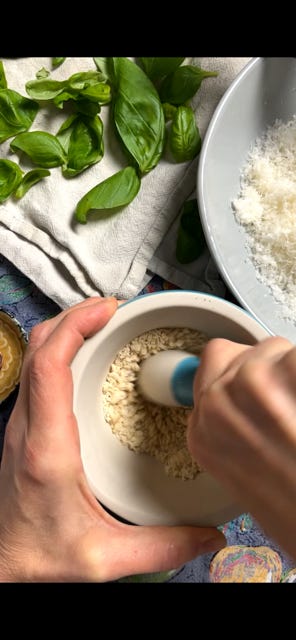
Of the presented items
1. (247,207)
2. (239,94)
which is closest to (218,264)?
(247,207)

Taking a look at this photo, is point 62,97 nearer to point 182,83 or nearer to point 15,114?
point 15,114

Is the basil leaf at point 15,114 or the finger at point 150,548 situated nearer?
the finger at point 150,548

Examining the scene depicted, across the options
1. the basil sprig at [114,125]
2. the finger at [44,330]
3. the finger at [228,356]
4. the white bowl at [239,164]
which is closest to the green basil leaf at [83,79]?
the basil sprig at [114,125]

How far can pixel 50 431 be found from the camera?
0.73 m

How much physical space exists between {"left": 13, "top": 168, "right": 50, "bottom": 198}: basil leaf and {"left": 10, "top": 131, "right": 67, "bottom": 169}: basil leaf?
0.02m

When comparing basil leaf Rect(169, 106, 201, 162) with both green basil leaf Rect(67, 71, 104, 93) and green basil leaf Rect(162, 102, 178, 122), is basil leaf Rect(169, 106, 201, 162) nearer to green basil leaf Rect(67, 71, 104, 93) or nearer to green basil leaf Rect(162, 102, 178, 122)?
green basil leaf Rect(162, 102, 178, 122)

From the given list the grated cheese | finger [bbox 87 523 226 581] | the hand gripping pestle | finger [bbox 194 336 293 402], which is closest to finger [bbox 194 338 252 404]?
finger [bbox 194 336 293 402]

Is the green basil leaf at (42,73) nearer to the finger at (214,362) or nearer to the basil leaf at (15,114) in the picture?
the basil leaf at (15,114)

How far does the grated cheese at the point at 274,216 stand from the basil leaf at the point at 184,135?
0.09 m

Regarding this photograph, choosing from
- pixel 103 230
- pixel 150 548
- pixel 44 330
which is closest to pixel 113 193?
pixel 103 230

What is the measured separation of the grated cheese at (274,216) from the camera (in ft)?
3.19

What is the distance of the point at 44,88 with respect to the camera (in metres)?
1.02

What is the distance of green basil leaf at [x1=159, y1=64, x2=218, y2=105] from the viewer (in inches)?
39.3

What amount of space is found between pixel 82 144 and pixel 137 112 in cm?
10
